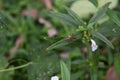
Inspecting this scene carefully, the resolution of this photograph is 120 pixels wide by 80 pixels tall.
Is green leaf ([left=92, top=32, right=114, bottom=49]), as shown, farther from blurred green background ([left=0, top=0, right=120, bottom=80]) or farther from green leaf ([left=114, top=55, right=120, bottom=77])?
green leaf ([left=114, top=55, right=120, bottom=77])

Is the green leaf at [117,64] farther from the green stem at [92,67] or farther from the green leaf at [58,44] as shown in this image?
the green leaf at [58,44]

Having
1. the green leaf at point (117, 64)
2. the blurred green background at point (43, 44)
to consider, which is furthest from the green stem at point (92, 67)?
the green leaf at point (117, 64)

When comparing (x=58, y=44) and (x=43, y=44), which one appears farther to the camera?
(x=43, y=44)

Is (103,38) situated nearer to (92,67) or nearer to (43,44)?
(92,67)

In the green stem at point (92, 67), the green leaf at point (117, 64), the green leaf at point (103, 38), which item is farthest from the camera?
the green leaf at point (117, 64)

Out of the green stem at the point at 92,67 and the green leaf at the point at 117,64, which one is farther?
the green leaf at the point at 117,64

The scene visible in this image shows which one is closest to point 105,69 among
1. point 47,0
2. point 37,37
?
point 37,37

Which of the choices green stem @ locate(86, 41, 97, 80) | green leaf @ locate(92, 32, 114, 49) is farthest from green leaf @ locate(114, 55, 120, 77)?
green leaf @ locate(92, 32, 114, 49)

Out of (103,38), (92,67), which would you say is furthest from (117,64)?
(103,38)

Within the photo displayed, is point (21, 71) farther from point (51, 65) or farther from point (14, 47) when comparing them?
point (51, 65)

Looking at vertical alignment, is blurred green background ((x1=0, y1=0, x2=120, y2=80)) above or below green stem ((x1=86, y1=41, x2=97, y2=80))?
above

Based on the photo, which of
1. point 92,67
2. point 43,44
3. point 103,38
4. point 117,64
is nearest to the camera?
point 103,38
